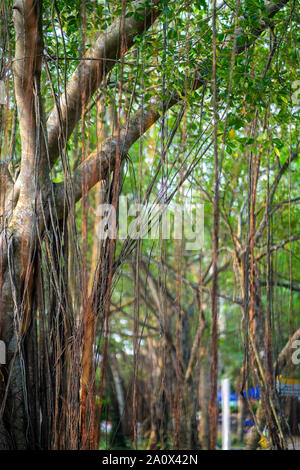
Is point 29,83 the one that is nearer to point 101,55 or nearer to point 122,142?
point 101,55

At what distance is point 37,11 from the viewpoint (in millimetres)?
1848

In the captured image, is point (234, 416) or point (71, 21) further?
point (234, 416)

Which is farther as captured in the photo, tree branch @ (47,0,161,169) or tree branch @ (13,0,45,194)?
tree branch @ (47,0,161,169)

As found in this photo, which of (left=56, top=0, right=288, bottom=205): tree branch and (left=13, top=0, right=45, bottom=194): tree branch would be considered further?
(left=56, top=0, right=288, bottom=205): tree branch

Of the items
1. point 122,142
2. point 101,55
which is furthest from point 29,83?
point 122,142

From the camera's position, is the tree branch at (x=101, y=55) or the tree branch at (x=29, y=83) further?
the tree branch at (x=101, y=55)

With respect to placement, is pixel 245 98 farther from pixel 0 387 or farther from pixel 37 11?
pixel 0 387

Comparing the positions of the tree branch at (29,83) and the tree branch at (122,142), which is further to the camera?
the tree branch at (122,142)

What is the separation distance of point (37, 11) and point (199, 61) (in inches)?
28.1
